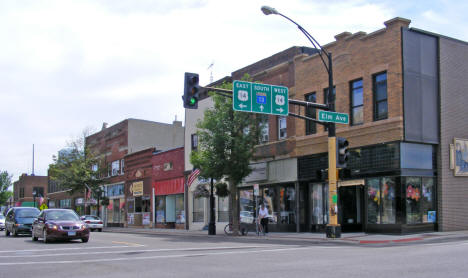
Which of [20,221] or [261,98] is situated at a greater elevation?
[261,98]

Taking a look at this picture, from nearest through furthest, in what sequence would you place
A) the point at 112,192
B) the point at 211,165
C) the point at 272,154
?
the point at 211,165 < the point at 272,154 < the point at 112,192

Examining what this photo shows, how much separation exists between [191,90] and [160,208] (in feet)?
90.9

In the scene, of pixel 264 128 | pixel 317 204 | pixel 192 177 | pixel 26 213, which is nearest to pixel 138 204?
pixel 192 177

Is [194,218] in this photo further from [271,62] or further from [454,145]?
[454,145]

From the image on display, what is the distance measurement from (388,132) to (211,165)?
9169 millimetres

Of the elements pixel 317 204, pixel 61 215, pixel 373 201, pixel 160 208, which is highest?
pixel 373 201

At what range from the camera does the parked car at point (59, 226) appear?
2105 cm

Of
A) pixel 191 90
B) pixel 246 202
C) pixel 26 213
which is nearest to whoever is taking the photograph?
pixel 191 90

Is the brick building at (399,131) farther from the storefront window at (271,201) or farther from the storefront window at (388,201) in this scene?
the storefront window at (271,201)

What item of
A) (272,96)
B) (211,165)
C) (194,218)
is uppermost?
(272,96)

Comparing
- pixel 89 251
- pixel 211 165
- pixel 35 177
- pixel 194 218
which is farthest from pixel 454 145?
pixel 35 177

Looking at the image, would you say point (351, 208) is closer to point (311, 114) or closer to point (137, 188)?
point (311, 114)

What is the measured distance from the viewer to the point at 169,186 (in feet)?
143

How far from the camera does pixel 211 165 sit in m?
27.7
